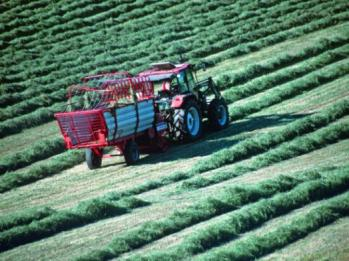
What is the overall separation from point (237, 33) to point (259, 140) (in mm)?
16059

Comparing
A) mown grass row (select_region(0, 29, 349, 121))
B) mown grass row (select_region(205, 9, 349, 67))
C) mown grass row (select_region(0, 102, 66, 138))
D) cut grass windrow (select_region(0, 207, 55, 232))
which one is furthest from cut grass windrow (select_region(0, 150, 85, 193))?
mown grass row (select_region(205, 9, 349, 67))

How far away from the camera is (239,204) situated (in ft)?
49.8

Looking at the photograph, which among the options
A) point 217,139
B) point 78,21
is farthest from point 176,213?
point 78,21

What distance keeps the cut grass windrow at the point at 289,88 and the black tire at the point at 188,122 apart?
8.64 ft

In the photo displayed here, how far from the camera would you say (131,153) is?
20.3m

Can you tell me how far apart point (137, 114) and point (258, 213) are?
22.1ft

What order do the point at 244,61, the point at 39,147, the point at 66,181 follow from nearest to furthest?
1. the point at 66,181
2. the point at 39,147
3. the point at 244,61

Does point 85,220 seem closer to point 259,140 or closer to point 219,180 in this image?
point 219,180

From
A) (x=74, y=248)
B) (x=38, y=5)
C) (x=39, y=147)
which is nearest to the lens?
(x=74, y=248)

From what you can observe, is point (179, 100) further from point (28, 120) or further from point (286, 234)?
point (286, 234)

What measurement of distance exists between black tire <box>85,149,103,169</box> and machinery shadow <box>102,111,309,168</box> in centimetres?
49

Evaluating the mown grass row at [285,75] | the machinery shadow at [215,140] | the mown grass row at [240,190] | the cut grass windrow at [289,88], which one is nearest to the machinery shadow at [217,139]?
the machinery shadow at [215,140]

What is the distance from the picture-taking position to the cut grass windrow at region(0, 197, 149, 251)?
14327mm

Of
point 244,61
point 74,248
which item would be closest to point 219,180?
point 74,248
